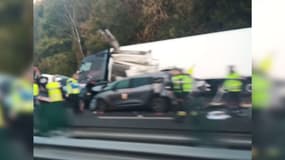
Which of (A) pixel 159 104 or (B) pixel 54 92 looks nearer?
(A) pixel 159 104

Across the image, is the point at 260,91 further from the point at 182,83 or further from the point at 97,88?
the point at 97,88

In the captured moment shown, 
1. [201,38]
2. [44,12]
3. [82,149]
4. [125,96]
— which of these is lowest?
[82,149]

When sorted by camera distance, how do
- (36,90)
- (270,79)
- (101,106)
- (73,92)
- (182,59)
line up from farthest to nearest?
(36,90), (73,92), (101,106), (182,59), (270,79)

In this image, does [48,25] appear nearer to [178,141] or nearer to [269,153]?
[178,141]

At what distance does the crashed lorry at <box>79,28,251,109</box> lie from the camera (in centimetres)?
236

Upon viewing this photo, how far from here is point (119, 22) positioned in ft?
9.41

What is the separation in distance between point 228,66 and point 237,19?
288mm

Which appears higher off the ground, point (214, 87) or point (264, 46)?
point (264, 46)

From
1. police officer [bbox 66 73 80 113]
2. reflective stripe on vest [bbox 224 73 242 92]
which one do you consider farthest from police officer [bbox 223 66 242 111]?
police officer [bbox 66 73 80 113]

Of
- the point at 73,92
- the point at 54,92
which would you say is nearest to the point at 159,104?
the point at 73,92

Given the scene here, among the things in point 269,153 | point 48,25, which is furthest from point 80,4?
point 269,153

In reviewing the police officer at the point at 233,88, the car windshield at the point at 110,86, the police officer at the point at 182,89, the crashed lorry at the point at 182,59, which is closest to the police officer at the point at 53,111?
the crashed lorry at the point at 182,59

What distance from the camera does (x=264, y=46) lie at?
2.18m

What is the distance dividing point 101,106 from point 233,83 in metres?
1.08
